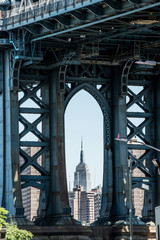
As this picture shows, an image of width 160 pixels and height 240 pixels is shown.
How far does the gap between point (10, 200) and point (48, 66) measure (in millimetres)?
14469

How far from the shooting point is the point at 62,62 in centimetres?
9944

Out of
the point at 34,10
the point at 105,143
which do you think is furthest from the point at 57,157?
the point at 34,10

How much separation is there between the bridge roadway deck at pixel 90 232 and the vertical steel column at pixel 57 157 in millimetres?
2505

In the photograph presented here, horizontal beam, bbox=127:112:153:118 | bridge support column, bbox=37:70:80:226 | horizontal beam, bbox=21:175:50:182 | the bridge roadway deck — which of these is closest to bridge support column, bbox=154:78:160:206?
horizontal beam, bbox=127:112:153:118

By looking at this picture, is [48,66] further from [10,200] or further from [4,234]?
[4,234]

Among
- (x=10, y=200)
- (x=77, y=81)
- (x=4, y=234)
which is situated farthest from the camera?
(x=77, y=81)

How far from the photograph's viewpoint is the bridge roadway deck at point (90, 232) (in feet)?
317

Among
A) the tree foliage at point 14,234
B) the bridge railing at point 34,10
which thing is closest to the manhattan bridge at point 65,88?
the bridge railing at point 34,10

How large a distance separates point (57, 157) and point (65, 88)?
297 inches

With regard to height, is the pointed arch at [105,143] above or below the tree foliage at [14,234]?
above

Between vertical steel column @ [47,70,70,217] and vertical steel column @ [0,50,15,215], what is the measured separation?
18.5ft

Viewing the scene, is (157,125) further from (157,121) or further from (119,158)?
(119,158)

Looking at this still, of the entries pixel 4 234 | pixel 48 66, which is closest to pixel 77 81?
pixel 48 66

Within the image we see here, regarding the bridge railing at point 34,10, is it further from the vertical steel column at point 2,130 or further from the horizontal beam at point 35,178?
the horizontal beam at point 35,178
